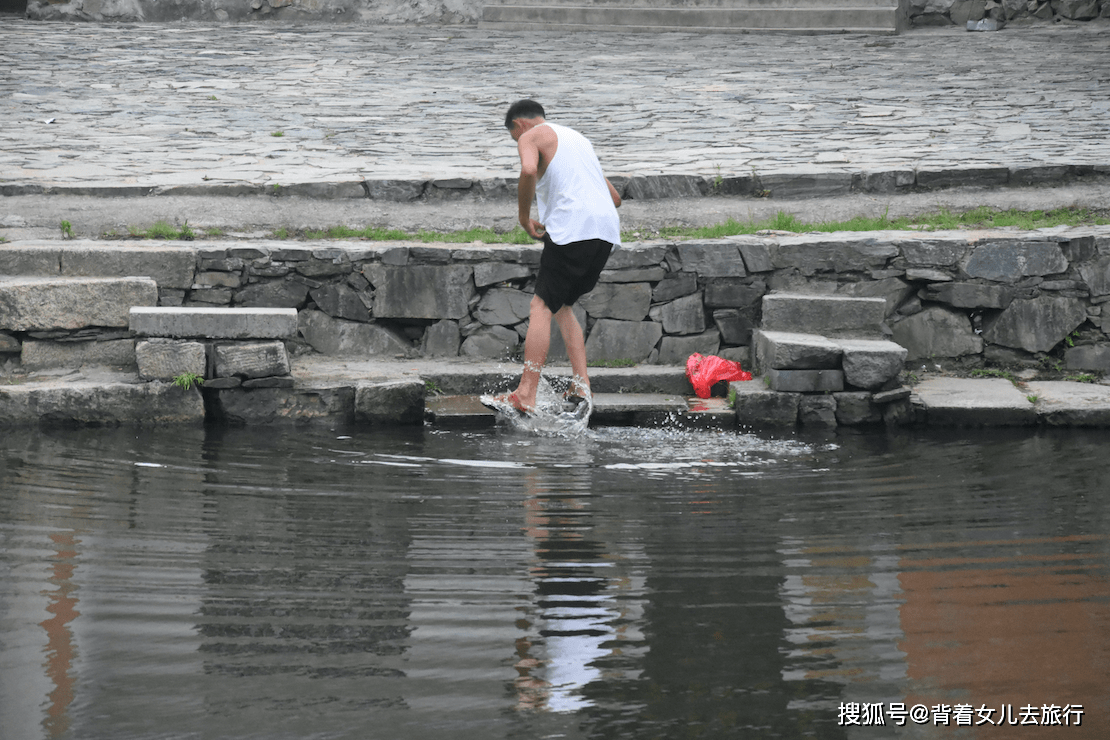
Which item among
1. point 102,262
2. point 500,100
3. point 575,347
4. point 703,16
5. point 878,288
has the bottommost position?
point 575,347

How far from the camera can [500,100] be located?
34.0ft

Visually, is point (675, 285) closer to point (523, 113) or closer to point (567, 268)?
point (567, 268)

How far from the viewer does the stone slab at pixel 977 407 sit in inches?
216

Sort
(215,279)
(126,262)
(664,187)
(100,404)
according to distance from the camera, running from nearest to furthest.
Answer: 1. (100,404)
2. (126,262)
3. (215,279)
4. (664,187)

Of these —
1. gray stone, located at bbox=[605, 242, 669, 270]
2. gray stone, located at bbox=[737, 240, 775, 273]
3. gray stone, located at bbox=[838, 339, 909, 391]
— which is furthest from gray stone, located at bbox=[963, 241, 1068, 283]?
gray stone, located at bbox=[605, 242, 669, 270]

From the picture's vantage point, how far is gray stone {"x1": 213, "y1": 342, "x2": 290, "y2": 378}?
17.9 feet

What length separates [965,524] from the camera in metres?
3.66

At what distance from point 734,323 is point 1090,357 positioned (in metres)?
2.20

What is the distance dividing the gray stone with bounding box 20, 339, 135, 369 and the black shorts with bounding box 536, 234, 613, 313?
2405mm

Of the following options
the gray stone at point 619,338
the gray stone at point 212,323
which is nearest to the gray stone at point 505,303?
the gray stone at point 619,338

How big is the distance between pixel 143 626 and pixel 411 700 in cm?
83

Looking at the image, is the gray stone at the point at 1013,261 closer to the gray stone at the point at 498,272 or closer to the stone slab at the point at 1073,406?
the stone slab at the point at 1073,406

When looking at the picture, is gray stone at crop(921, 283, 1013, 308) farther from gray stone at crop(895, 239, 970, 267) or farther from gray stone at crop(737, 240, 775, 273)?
gray stone at crop(737, 240, 775, 273)

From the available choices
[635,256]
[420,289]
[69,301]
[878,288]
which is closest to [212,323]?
[69,301]
